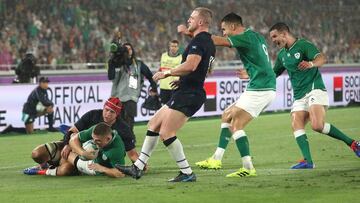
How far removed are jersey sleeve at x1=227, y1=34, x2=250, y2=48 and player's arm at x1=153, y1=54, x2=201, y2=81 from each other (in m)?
0.88

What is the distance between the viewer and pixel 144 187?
10.3 m

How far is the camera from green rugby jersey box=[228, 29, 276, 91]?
457 inches

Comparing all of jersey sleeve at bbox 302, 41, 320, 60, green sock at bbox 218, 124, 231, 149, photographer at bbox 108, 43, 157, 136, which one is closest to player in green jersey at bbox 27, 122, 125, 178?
green sock at bbox 218, 124, 231, 149

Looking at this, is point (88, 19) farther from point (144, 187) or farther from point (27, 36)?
point (144, 187)

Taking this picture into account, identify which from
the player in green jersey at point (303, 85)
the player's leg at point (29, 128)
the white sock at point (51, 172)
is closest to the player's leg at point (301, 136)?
the player in green jersey at point (303, 85)

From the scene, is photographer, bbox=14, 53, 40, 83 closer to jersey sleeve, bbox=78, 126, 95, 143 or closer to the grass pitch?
the grass pitch

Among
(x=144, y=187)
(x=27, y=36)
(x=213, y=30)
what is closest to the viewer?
(x=144, y=187)

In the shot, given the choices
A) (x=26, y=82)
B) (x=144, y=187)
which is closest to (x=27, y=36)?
(x=26, y=82)

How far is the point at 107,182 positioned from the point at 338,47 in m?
27.6

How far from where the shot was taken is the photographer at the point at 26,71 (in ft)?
69.4

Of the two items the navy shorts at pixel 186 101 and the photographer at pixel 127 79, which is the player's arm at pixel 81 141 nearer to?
the navy shorts at pixel 186 101

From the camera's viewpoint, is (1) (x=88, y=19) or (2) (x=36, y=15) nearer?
(2) (x=36, y=15)

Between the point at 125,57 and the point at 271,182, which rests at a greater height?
the point at 125,57

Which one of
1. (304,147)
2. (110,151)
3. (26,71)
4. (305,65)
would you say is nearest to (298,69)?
(305,65)
